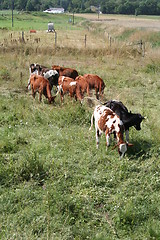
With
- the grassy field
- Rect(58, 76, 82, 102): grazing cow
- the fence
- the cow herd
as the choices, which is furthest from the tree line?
the grassy field

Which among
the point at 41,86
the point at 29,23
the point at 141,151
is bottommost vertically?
the point at 141,151

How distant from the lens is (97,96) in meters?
12.8

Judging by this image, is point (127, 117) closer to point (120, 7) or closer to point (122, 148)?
point (122, 148)

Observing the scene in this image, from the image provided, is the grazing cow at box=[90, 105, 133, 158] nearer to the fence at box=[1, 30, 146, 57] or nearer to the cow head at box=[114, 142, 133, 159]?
the cow head at box=[114, 142, 133, 159]

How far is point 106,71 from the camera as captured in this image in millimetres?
17719

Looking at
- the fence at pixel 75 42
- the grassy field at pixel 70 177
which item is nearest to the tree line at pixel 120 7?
the fence at pixel 75 42

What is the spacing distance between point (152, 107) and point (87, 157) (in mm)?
5426

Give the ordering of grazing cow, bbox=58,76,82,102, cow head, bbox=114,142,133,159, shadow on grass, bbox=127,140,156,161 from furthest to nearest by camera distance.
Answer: grazing cow, bbox=58,76,82,102
shadow on grass, bbox=127,140,156,161
cow head, bbox=114,142,133,159

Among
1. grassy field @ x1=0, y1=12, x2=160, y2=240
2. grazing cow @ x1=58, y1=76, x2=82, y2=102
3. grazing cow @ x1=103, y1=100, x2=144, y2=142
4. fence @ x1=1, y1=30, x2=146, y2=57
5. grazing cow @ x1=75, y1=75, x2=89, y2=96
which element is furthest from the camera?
fence @ x1=1, y1=30, x2=146, y2=57

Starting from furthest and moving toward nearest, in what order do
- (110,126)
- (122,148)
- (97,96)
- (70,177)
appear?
(97,96), (110,126), (122,148), (70,177)

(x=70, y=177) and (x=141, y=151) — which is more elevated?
(x=141, y=151)

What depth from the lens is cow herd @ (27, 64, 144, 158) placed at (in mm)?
7586

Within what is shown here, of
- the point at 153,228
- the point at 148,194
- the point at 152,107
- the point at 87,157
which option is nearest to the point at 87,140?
the point at 87,157

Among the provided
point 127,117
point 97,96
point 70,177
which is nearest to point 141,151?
point 127,117
